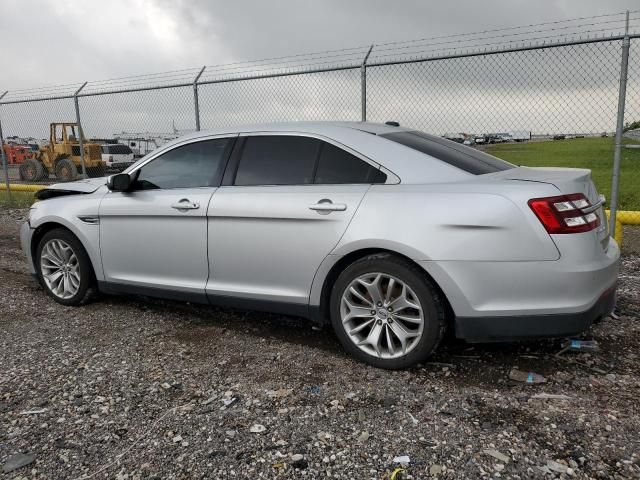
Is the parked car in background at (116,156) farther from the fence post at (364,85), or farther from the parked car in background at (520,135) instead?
the parked car in background at (520,135)

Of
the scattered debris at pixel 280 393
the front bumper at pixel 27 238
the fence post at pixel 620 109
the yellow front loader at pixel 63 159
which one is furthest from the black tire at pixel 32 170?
the scattered debris at pixel 280 393

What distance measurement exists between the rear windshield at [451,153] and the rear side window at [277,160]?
54 centimetres

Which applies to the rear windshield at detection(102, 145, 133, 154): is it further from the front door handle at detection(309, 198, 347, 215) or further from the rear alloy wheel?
the front door handle at detection(309, 198, 347, 215)

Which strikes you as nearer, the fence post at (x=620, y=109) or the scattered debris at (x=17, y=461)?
the scattered debris at (x=17, y=461)

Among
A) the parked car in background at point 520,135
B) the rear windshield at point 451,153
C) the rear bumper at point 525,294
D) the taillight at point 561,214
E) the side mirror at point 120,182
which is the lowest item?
the rear bumper at point 525,294

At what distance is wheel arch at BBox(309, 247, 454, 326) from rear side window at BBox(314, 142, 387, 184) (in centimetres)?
45

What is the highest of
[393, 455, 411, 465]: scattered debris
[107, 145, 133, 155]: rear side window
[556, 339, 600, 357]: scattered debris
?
[107, 145, 133, 155]: rear side window

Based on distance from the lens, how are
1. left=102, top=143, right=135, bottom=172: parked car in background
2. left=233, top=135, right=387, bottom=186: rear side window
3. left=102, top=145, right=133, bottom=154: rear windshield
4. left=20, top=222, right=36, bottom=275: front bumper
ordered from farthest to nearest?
left=102, top=145, right=133, bottom=154: rear windshield < left=102, top=143, right=135, bottom=172: parked car in background < left=20, top=222, right=36, bottom=275: front bumper < left=233, top=135, right=387, bottom=186: rear side window

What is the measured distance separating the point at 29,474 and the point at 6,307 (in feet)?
9.57

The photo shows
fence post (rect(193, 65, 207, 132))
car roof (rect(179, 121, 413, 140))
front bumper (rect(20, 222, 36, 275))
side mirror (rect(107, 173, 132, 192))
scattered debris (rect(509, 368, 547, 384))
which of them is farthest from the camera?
fence post (rect(193, 65, 207, 132))

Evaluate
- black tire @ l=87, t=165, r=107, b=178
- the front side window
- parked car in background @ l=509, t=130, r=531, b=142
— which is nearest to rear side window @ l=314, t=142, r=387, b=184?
the front side window

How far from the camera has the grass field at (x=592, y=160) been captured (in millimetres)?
8289

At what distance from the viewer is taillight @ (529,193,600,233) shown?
2973mm

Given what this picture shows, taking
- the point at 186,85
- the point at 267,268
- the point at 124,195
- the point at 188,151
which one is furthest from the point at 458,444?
the point at 186,85
